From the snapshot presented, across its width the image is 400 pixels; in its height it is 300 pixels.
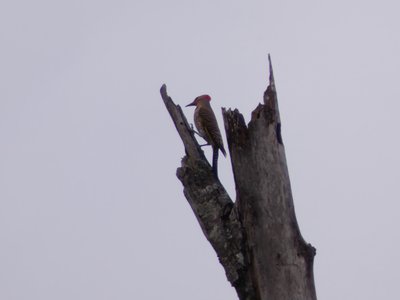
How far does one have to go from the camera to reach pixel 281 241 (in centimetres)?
592

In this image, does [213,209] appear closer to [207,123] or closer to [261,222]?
[261,222]

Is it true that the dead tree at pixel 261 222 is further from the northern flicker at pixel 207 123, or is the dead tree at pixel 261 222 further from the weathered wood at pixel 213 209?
the northern flicker at pixel 207 123

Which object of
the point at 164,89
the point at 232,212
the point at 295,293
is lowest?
the point at 295,293

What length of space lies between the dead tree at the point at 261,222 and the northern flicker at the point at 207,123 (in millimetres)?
2328

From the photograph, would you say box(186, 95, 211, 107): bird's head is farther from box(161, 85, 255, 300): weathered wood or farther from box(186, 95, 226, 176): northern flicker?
box(161, 85, 255, 300): weathered wood

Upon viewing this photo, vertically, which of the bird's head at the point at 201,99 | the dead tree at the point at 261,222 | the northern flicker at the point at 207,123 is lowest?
the dead tree at the point at 261,222

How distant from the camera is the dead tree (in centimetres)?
586

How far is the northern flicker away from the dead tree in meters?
2.33

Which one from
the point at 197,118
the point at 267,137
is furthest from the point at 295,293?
the point at 197,118

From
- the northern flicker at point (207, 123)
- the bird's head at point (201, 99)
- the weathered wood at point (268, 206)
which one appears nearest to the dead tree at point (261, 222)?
the weathered wood at point (268, 206)

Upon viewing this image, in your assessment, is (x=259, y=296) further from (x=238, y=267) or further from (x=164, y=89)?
(x=164, y=89)

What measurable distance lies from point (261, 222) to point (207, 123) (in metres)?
3.98

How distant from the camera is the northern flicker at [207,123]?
30.7 feet

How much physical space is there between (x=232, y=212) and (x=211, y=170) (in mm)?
695
